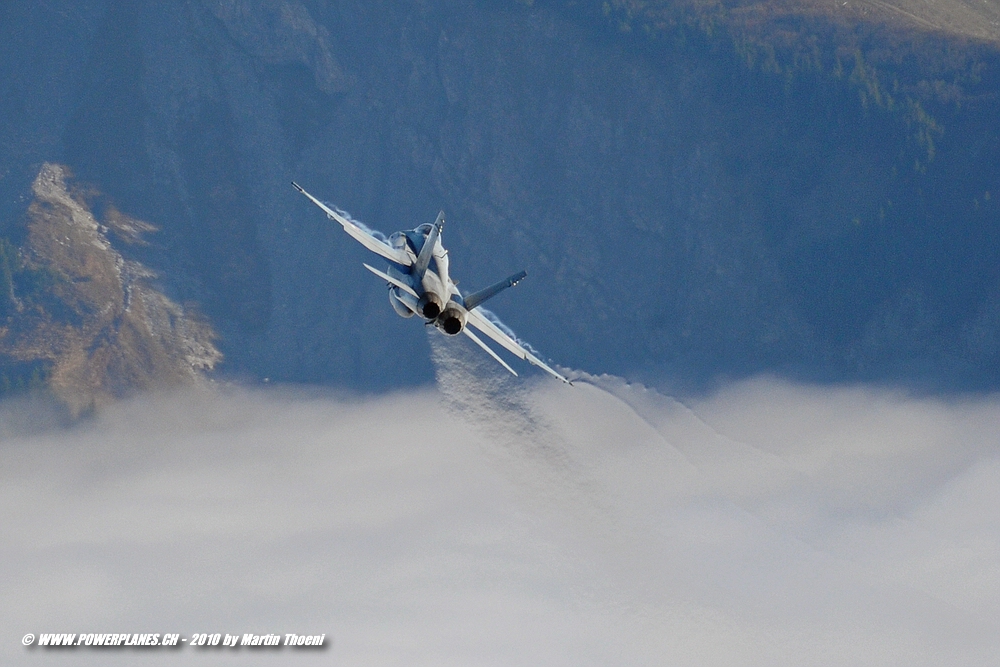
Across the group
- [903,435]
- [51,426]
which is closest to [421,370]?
[51,426]

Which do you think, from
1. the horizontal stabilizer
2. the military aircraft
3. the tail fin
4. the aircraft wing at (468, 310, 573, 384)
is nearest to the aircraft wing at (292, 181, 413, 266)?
the military aircraft

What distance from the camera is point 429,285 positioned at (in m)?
97.1

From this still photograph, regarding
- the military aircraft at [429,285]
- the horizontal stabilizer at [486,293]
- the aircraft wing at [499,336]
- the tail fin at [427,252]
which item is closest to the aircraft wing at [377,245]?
the military aircraft at [429,285]

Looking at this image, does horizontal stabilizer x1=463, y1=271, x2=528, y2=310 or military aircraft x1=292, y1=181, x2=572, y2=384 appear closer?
horizontal stabilizer x1=463, y1=271, x2=528, y2=310

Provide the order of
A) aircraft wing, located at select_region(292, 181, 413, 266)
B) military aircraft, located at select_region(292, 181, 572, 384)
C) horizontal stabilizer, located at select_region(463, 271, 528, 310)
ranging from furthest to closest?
aircraft wing, located at select_region(292, 181, 413, 266) → military aircraft, located at select_region(292, 181, 572, 384) → horizontal stabilizer, located at select_region(463, 271, 528, 310)

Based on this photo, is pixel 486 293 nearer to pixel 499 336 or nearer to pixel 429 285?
pixel 429 285

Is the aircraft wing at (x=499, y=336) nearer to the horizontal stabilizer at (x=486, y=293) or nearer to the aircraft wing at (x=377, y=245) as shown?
the horizontal stabilizer at (x=486, y=293)

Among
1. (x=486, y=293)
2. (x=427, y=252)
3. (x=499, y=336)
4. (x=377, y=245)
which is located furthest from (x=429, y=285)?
(x=499, y=336)

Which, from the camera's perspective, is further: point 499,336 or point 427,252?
point 499,336

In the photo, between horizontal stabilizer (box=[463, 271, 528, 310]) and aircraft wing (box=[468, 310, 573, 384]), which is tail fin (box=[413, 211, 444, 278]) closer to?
horizontal stabilizer (box=[463, 271, 528, 310])

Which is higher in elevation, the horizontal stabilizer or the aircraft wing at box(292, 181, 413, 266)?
the aircraft wing at box(292, 181, 413, 266)

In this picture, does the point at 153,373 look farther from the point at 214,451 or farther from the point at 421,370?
the point at 421,370

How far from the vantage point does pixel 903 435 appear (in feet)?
625

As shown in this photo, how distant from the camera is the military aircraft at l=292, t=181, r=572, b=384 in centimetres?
9669
